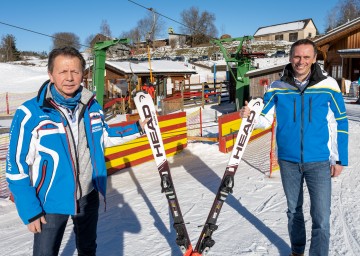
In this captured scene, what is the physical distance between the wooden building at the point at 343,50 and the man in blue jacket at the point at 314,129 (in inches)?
797

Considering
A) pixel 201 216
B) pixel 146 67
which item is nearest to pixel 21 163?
pixel 201 216

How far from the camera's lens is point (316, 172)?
2.87 m

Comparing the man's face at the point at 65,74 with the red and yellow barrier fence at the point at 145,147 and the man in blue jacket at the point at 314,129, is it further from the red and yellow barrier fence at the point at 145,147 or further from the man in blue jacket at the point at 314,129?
the red and yellow barrier fence at the point at 145,147

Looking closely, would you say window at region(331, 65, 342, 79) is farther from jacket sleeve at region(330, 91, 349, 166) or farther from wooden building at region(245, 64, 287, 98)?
jacket sleeve at region(330, 91, 349, 166)

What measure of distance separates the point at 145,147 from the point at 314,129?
5526mm

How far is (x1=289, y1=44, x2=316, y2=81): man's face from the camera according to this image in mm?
2832

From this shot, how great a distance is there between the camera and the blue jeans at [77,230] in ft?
7.34

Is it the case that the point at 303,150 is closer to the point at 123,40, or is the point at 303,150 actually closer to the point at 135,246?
the point at 135,246

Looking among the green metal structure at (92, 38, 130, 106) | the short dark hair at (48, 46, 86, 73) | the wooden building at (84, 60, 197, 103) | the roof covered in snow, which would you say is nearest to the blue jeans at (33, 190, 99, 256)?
the short dark hair at (48, 46, 86, 73)

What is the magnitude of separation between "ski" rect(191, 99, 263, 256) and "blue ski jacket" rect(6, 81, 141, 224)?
150 cm

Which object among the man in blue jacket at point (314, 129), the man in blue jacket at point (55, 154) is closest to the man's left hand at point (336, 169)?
the man in blue jacket at point (314, 129)

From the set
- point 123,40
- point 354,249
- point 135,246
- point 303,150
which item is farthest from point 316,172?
point 123,40

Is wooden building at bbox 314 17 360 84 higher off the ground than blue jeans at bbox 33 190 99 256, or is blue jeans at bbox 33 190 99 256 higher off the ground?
wooden building at bbox 314 17 360 84

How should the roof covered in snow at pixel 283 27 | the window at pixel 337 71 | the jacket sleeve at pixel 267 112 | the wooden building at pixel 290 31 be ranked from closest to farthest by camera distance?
1. the jacket sleeve at pixel 267 112
2. the window at pixel 337 71
3. the wooden building at pixel 290 31
4. the roof covered in snow at pixel 283 27
